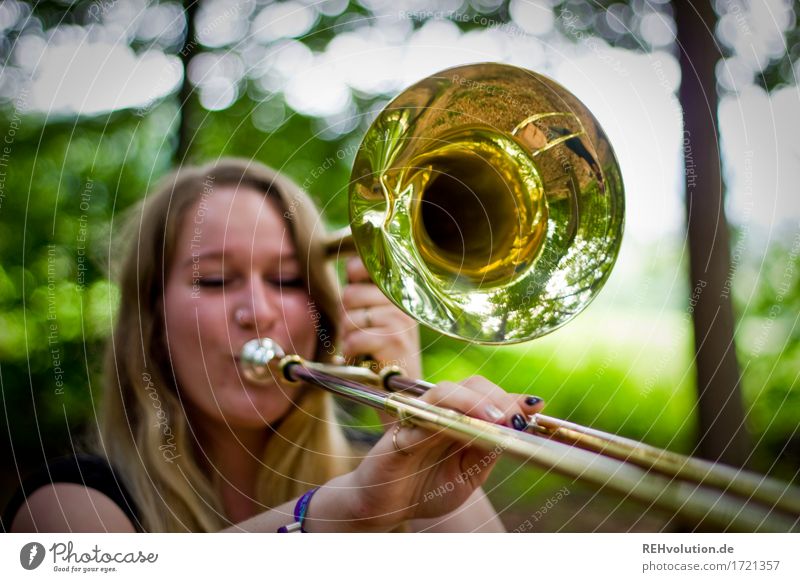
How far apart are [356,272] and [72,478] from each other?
47 centimetres

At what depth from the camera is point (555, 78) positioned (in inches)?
62.4

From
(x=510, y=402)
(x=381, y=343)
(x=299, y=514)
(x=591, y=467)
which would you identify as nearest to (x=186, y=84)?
(x=381, y=343)

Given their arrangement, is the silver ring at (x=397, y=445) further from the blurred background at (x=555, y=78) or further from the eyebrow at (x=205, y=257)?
the blurred background at (x=555, y=78)

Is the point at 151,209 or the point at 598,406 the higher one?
the point at 151,209

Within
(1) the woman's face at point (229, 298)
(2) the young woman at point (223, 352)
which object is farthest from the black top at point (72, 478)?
(1) the woman's face at point (229, 298)

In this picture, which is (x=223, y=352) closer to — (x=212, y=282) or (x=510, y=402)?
(x=212, y=282)

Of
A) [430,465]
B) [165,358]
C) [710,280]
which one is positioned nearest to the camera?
[430,465]

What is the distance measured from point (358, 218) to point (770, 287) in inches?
55.4

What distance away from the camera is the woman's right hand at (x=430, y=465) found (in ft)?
2.36

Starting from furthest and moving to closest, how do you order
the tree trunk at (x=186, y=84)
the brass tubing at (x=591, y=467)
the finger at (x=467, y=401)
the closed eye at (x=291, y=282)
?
the tree trunk at (x=186, y=84)
the closed eye at (x=291, y=282)
the finger at (x=467, y=401)
the brass tubing at (x=591, y=467)
